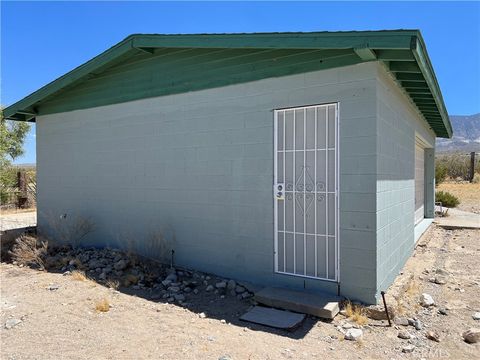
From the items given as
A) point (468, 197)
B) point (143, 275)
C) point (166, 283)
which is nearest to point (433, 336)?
point (166, 283)

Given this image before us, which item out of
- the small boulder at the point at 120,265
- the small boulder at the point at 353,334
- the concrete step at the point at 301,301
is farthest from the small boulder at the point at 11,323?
the small boulder at the point at 353,334

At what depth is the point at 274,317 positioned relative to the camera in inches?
188

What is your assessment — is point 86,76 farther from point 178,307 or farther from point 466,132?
point 466,132

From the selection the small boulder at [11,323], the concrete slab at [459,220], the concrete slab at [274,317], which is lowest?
the small boulder at [11,323]

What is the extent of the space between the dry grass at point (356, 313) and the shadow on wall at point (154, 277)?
1.50 feet

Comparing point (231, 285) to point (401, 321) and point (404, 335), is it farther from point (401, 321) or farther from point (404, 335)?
point (404, 335)

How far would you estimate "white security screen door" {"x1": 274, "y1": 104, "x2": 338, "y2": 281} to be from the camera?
210 inches

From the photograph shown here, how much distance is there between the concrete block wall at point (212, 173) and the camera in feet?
16.6

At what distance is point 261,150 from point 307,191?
964 millimetres

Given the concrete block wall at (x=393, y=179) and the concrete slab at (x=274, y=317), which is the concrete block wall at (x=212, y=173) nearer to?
the concrete block wall at (x=393, y=179)

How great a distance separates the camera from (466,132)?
166 meters

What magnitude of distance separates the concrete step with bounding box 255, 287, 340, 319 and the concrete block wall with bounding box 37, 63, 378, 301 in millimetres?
230

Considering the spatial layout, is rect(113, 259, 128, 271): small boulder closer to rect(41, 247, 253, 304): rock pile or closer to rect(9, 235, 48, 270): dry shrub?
rect(41, 247, 253, 304): rock pile

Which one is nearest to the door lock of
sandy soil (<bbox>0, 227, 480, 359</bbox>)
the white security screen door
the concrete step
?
the white security screen door
